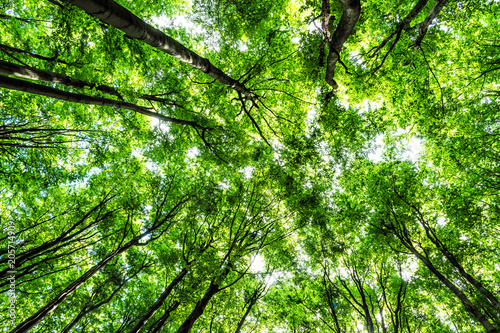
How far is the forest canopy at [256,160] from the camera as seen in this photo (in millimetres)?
6328

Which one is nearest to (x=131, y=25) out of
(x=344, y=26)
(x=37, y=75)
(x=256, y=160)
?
(x=37, y=75)

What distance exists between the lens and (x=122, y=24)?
335 cm

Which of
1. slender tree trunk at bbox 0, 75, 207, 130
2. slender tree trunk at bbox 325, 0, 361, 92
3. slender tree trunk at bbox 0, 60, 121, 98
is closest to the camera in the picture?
slender tree trunk at bbox 0, 75, 207, 130

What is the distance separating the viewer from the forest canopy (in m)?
6.33

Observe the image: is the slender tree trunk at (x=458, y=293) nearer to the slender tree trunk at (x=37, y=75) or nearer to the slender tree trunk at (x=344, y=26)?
the slender tree trunk at (x=344, y=26)

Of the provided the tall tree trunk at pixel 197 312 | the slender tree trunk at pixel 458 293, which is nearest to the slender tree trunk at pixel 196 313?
the tall tree trunk at pixel 197 312

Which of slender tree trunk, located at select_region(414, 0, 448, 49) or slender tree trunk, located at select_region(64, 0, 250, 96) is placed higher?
slender tree trunk, located at select_region(414, 0, 448, 49)

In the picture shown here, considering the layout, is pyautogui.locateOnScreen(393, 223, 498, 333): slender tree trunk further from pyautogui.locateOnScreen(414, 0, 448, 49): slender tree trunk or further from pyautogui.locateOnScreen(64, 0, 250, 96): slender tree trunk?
pyautogui.locateOnScreen(64, 0, 250, 96): slender tree trunk

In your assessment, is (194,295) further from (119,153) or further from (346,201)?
(346,201)

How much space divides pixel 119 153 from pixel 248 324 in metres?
14.3

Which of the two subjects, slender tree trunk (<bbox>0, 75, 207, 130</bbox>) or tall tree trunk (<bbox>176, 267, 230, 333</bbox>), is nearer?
slender tree trunk (<bbox>0, 75, 207, 130</bbox>)

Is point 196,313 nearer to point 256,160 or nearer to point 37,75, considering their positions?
point 256,160

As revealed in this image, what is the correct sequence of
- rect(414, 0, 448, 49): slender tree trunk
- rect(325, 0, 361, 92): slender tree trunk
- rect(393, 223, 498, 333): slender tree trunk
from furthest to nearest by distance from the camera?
rect(393, 223, 498, 333): slender tree trunk
rect(414, 0, 448, 49): slender tree trunk
rect(325, 0, 361, 92): slender tree trunk

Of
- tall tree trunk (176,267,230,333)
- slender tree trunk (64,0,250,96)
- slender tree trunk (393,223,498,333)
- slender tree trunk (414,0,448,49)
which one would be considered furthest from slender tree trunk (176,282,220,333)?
slender tree trunk (414,0,448,49)
